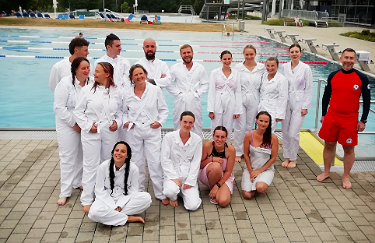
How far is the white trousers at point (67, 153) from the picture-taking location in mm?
4230

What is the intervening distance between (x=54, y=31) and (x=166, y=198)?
25.1 m

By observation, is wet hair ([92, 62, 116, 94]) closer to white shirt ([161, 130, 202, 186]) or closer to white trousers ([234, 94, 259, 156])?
white shirt ([161, 130, 202, 186])

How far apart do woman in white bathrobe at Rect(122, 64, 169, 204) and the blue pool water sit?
4.85 m

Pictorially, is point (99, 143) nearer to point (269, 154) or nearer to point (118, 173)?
point (118, 173)

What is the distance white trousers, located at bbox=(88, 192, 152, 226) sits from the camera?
12.3 ft

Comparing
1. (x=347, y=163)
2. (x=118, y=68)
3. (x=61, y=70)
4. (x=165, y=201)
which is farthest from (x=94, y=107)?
(x=347, y=163)

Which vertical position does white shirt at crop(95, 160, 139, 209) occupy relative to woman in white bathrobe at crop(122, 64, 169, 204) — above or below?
below

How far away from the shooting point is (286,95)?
5227 millimetres

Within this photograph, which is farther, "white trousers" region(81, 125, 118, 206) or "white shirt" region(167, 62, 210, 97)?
"white shirt" region(167, 62, 210, 97)

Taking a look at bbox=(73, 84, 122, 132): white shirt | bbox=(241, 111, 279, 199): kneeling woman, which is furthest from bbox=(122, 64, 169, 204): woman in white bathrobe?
bbox=(241, 111, 279, 199): kneeling woman

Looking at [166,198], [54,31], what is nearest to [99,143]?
[166,198]

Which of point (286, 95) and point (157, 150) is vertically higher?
point (286, 95)

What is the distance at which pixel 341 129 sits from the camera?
468 cm

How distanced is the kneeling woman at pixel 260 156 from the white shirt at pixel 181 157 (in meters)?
0.70
